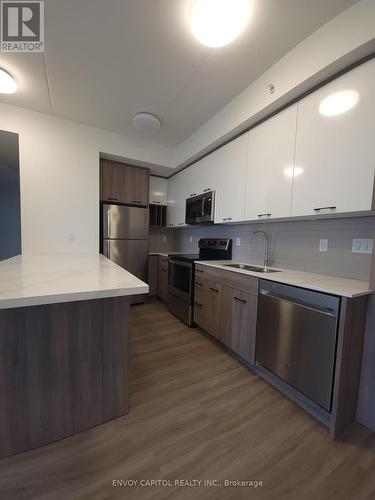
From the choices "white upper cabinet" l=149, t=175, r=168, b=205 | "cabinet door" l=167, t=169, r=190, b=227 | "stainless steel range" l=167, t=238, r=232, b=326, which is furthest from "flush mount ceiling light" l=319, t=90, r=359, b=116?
"white upper cabinet" l=149, t=175, r=168, b=205

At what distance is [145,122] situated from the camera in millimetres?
2479

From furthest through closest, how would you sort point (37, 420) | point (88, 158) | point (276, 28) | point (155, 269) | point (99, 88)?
point (155, 269)
point (88, 158)
point (99, 88)
point (276, 28)
point (37, 420)

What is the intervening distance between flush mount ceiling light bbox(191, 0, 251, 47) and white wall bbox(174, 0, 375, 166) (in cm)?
48

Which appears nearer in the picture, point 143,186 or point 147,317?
point 147,317

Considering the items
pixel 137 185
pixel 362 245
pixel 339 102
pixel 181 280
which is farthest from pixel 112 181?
pixel 362 245

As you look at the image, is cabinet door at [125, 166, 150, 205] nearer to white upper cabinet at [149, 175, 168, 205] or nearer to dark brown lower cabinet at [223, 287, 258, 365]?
white upper cabinet at [149, 175, 168, 205]

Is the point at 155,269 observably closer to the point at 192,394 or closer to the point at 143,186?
the point at 143,186

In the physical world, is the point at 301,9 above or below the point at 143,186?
above

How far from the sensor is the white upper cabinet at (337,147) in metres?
1.28

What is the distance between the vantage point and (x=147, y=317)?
288 centimetres

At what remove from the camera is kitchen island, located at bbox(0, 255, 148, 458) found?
0.98 m

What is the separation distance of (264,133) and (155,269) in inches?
103

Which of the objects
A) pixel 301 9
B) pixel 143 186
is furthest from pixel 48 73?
pixel 301 9

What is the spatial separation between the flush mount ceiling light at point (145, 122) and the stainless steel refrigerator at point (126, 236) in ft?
3.85
